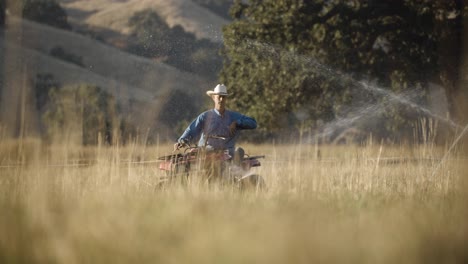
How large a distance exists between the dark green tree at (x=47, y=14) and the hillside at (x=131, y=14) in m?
7.71

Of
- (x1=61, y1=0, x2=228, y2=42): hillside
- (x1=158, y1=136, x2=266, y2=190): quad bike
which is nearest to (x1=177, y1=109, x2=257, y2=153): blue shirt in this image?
(x1=158, y1=136, x2=266, y2=190): quad bike

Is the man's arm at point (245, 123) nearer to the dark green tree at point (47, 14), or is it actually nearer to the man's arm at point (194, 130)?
the man's arm at point (194, 130)

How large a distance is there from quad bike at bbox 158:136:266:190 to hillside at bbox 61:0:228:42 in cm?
8171

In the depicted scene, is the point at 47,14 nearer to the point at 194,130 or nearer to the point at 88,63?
the point at 88,63

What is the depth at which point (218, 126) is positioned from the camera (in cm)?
1041

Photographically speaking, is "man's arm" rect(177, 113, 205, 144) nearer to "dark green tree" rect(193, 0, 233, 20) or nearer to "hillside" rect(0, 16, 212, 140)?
"hillside" rect(0, 16, 212, 140)

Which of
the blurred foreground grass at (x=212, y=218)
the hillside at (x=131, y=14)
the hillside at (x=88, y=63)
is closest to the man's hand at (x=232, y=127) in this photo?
the blurred foreground grass at (x=212, y=218)

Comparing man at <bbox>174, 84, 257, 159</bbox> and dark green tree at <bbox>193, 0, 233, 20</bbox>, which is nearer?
man at <bbox>174, 84, 257, 159</bbox>

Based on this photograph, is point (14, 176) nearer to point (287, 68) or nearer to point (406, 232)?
point (406, 232)

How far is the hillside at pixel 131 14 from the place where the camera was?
9325cm

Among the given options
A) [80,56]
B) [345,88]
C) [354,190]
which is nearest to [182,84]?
[80,56]

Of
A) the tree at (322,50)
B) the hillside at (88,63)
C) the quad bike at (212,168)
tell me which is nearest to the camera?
the quad bike at (212,168)

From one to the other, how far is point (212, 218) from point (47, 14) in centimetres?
7917

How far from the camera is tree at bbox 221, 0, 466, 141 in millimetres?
23484
